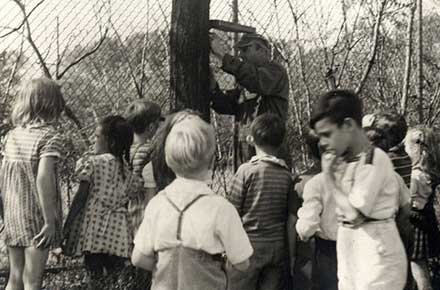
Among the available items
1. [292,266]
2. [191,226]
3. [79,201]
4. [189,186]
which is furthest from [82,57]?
[191,226]

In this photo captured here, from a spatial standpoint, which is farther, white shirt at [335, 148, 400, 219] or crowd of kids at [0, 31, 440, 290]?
white shirt at [335, 148, 400, 219]

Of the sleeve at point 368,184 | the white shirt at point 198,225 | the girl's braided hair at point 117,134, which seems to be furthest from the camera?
the girl's braided hair at point 117,134

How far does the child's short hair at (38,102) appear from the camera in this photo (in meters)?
3.93

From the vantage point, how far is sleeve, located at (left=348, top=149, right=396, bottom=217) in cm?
318

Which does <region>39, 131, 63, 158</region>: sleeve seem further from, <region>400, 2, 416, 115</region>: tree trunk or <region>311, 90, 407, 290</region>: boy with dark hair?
<region>400, 2, 416, 115</region>: tree trunk

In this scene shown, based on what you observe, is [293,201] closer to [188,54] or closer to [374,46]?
[188,54]

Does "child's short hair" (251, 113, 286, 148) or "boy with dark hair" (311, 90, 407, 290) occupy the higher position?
"child's short hair" (251, 113, 286, 148)

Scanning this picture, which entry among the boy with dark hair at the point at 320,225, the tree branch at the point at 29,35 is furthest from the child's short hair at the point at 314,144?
the tree branch at the point at 29,35

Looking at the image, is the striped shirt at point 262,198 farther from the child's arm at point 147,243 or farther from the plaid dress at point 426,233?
the plaid dress at point 426,233

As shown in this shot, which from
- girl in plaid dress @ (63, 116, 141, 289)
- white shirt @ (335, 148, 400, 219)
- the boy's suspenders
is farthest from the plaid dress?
the boy's suspenders

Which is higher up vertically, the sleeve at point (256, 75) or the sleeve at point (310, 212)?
the sleeve at point (256, 75)

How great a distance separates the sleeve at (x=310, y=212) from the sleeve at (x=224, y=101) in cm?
168

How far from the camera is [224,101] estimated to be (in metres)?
5.00

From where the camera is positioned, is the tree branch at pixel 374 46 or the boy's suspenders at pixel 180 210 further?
the tree branch at pixel 374 46
